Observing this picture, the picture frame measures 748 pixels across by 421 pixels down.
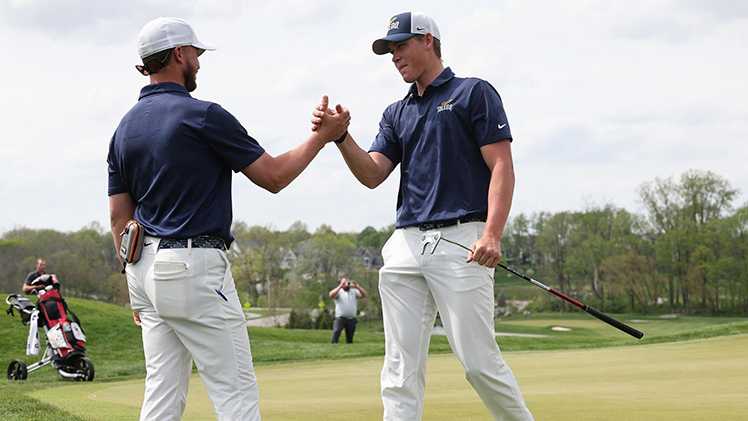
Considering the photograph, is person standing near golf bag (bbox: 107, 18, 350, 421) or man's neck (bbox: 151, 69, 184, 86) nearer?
person standing near golf bag (bbox: 107, 18, 350, 421)

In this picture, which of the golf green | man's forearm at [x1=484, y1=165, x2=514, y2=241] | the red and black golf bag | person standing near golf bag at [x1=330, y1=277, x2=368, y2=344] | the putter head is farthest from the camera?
person standing near golf bag at [x1=330, y1=277, x2=368, y2=344]

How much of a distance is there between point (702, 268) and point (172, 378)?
2375 inches

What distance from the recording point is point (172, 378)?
324 cm

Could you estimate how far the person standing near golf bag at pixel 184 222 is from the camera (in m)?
3.06

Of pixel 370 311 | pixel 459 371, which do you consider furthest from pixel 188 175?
pixel 370 311

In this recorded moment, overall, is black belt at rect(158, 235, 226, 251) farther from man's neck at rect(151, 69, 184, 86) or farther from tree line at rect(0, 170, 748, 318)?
tree line at rect(0, 170, 748, 318)

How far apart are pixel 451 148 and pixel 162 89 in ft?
4.61

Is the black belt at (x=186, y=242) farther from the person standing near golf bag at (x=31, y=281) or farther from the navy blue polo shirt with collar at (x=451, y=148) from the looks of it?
the person standing near golf bag at (x=31, y=281)

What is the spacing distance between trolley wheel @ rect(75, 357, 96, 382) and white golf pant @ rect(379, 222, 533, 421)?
900cm

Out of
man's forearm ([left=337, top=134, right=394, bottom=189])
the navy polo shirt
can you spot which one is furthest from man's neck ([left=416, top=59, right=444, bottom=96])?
the navy polo shirt

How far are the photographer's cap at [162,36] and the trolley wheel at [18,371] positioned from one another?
1023 centimetres

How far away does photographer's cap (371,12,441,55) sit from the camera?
3805 mm

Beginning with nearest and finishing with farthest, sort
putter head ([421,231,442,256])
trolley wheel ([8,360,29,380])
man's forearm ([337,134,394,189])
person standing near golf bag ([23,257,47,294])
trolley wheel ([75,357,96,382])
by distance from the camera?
putter head ([421,231,442,256]) → man's forearm ([337,134,394,189]) → trolley wheel ([75,357,96,382]) → person standing near golf bag ([23,257,47,294]) → trolley wheel ([8,360,29,380])

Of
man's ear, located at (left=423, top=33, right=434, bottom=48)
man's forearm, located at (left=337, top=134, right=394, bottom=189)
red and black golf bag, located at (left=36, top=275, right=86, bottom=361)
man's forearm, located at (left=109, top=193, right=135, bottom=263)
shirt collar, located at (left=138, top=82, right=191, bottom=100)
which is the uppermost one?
man's ear, located at (left=423, top=33, right=434, bottom=48)
